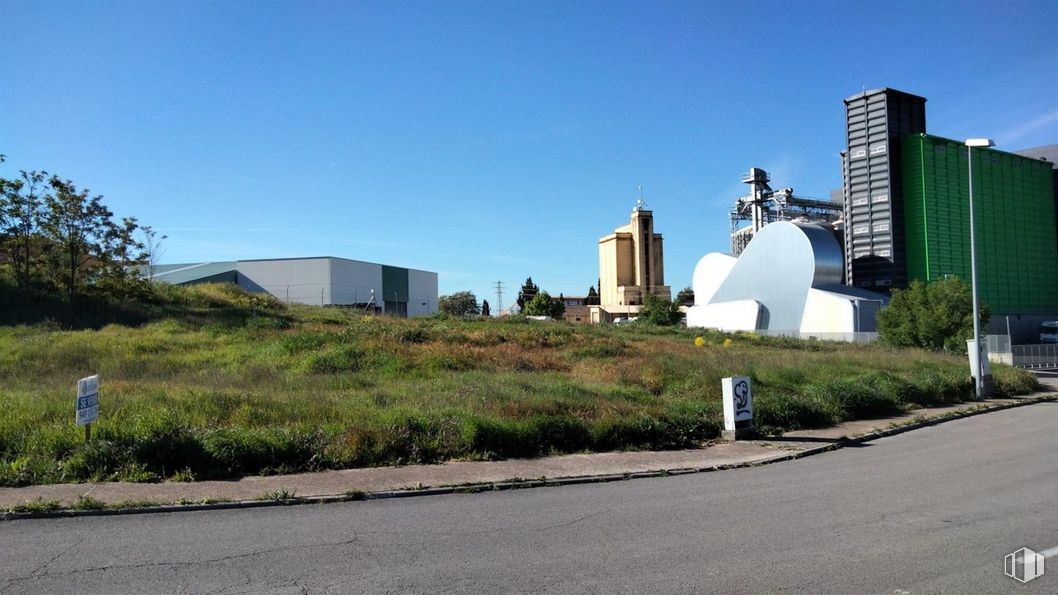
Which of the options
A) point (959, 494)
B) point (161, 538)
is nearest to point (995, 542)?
point (959, 494)

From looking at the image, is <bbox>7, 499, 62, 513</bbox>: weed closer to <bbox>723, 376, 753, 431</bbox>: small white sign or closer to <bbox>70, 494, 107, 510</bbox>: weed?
<bbox>70, 494, 107, 510</bbox>: weed

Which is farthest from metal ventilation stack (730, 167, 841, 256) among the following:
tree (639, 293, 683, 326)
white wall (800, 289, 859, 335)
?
white wall (800, 289, 859, 335)

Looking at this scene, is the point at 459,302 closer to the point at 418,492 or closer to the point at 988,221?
the point at 988,221

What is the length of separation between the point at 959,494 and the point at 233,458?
9.50 m

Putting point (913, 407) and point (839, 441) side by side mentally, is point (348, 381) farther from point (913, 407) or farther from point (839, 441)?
point (913, 407)

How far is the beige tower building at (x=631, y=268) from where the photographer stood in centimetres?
9375

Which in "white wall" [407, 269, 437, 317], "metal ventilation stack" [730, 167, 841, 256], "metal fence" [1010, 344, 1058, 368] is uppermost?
"metal ventilation stack" [730, 167, 841, 256]

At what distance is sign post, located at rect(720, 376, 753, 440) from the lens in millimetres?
13047

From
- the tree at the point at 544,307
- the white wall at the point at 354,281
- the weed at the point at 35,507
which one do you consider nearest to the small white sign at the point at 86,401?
the weed at the point at 35,507

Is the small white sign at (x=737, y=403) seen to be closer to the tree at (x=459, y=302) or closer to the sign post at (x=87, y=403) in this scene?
the sign post at (x=87, y=403)

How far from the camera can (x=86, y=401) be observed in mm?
9219

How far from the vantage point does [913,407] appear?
18.7 metres

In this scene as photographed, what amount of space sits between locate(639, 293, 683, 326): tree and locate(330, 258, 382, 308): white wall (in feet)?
110
